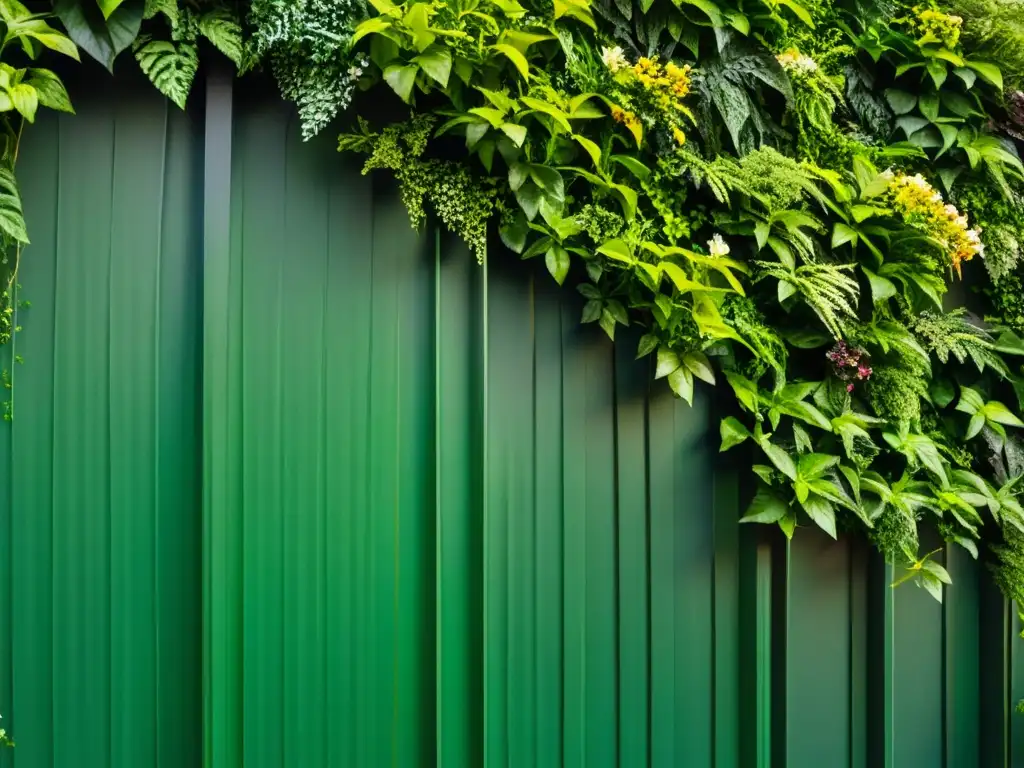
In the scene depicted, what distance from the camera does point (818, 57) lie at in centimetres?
260

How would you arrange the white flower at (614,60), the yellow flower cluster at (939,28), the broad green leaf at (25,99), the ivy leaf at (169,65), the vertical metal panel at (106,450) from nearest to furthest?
the broad green leaf at (25,99), the ivy leaf at (169,65), the vertical metal panel at (106,450), the white flower at (614,60), the yellow flower cluster at (939,28)

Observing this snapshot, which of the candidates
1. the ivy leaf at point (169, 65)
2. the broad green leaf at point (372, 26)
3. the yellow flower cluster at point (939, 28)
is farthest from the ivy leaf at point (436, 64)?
the yellow flower cluster at point (939, 28)

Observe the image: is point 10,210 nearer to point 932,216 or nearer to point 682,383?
point 682,383

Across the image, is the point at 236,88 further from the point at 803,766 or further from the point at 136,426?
the point at 803,766

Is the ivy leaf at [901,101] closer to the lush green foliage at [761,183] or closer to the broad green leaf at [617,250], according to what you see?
the lush green foliage at [761,183]

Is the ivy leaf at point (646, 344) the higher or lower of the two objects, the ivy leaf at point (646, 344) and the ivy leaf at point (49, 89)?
the lower

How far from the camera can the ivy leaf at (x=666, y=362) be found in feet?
7.55

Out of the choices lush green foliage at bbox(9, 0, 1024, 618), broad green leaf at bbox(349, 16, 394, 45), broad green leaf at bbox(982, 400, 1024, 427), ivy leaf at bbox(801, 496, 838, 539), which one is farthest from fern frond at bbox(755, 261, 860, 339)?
broad green leaf at bbox(349, 16, 394, 45)

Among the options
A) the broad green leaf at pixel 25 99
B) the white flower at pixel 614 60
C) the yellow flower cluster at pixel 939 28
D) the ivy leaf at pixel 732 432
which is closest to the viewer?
the broad green leaf at pixel 25 99

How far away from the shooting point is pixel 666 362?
2314mm

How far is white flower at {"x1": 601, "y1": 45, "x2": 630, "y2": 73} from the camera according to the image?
226cm

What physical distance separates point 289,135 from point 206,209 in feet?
1.13

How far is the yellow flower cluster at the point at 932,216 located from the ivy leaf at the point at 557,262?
115cm

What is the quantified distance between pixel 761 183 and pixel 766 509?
1.05m
